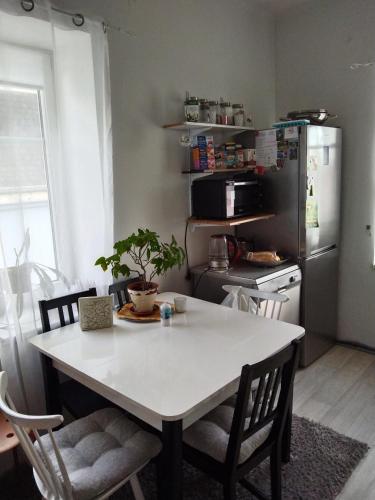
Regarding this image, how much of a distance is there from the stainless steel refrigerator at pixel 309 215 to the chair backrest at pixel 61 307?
4.98 ft

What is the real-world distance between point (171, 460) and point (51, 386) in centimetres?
77

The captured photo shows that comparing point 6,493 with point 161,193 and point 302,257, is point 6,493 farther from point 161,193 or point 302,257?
point 302,257

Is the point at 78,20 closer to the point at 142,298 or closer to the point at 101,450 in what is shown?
the point at 142,298

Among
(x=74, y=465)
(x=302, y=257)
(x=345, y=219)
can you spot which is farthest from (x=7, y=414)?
(x=345, y=219)

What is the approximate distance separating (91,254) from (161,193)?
709 millimetres

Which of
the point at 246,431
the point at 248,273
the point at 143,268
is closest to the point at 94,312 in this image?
the point at 143,268

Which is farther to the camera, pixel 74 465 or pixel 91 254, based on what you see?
pixel 91 254

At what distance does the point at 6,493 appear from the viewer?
1.87 m

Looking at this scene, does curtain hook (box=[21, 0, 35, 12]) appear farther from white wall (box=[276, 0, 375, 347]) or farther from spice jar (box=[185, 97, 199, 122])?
white wall (box=[276, 0, 375, 347])

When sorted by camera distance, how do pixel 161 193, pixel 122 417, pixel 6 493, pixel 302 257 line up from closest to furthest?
pixel 122 417, pixel 6 493, pixel 161 193, pixel 302 257

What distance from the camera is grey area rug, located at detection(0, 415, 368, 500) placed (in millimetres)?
1842

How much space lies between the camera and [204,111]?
2686 millimetres

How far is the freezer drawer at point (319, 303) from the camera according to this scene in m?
2.95

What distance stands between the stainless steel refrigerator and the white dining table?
1034mm
